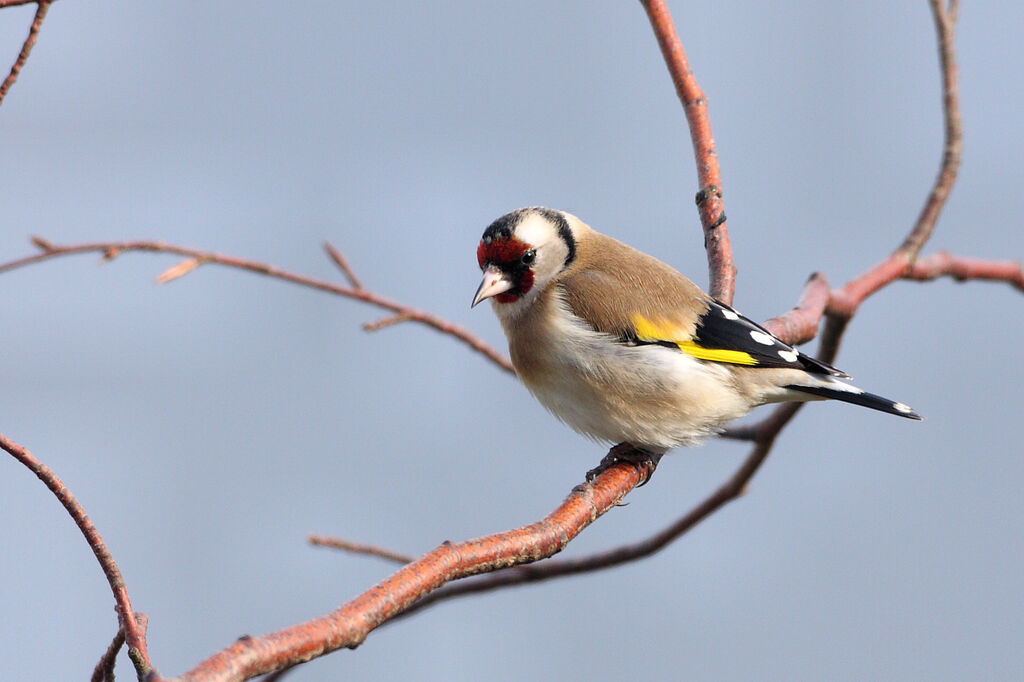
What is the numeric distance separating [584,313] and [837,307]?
0.54m

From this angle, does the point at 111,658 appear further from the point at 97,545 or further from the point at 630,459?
the point at 630,459

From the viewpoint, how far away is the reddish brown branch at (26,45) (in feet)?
3.32

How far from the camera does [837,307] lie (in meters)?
2.19

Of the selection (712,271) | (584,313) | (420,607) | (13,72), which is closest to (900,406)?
(712,271)

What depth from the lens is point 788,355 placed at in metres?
2.09

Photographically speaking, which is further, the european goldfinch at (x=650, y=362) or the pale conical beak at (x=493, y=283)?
the pale conical beak at (x=493, y=283)

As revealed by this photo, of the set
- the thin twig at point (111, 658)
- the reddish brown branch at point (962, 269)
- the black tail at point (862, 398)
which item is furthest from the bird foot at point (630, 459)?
the thin twig at point (111, 658)

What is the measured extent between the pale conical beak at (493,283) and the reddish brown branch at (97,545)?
4.50ft

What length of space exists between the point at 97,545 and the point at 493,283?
4.74 ft

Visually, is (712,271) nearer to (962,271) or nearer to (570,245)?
(570,245)

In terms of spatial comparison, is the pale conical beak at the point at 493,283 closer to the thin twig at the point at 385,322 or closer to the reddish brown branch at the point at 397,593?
the thin twig at the point at 385,322

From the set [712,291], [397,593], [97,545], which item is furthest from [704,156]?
[97,545]

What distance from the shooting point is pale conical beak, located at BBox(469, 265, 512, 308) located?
2.28 meters

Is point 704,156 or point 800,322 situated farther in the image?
point 704,156
